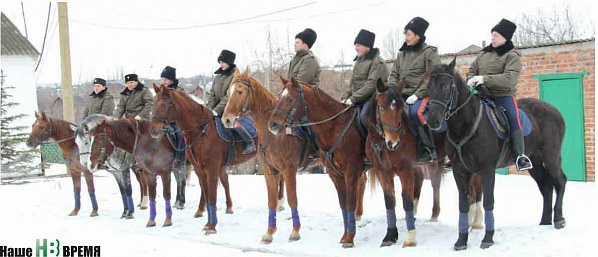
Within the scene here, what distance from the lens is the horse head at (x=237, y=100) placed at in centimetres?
869

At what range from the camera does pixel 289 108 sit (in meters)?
8.25

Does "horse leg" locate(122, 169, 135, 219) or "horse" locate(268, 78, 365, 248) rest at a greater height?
"horse" locate(268, 78, 365, 248)

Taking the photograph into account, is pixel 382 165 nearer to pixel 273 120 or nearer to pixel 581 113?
pixel 273 120

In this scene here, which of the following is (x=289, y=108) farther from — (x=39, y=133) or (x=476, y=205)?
(x=39, y=133)

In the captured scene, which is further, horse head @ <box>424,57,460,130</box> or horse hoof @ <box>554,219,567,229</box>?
horse hoof @ <box>554,219,567,229</box>

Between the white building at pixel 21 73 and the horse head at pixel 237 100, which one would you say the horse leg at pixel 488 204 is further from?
the white building at pixel 21 73

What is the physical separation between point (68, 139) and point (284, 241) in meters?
6.12

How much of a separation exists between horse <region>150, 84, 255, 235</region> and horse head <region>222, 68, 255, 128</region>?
5.69 feet

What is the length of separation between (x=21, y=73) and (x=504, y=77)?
2436 cm

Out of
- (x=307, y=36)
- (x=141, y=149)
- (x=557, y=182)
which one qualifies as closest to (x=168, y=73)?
(x=141, y=149)

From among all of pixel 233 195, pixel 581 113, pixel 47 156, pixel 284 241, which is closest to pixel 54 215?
pixel 233 195

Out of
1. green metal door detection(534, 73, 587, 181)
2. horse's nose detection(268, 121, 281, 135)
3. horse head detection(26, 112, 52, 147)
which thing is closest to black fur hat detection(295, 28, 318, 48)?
horse's nose detection(268, 121, 281, 135)

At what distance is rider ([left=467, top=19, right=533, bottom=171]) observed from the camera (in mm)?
7898

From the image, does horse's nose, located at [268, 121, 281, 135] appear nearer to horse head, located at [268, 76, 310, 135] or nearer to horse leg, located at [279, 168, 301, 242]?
horse head, located at [268, 76, 310, 135]
